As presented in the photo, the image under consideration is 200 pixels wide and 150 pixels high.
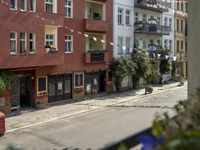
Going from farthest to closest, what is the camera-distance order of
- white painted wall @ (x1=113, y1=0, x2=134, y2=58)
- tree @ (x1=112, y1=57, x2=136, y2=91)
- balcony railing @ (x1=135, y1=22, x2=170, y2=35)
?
balcony railing @ (x1=135, y1=22, x2=170, y2=35) < white painted wall @ (x1=113, y1=0, x2=134, y2=58) < tree @ (x1=112, y1=57, x2=136, y2=91)

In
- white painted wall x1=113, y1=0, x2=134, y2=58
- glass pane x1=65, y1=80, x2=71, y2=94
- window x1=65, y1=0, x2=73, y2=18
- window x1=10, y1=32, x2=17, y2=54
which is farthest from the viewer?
white painted wall x1=113, y1=0, x2=134, y2=58

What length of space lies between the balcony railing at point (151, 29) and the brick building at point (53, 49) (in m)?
5.86

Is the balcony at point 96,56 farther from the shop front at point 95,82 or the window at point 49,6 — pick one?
the window at point 49,6

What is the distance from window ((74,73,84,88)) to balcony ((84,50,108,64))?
1219 mm

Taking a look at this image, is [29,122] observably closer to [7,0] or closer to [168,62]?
[7,0]

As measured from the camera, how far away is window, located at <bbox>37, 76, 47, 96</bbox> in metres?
30.6

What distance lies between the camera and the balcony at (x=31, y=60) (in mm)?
25970

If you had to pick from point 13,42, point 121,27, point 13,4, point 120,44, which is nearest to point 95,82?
point 120,44

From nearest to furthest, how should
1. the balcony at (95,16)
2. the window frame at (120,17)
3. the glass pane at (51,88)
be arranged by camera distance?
the glass pane at (51,88) < the balcony at (95,16) < the window frame at (120,17)

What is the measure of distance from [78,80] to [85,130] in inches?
537

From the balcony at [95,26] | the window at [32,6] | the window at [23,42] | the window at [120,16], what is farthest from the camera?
the window at [120,16]

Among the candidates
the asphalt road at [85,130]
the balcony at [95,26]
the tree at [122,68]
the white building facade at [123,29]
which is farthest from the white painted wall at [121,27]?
the asphalt road at [85,130]

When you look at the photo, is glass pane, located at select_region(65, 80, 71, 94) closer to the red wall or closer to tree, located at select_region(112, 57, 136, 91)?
the red wall

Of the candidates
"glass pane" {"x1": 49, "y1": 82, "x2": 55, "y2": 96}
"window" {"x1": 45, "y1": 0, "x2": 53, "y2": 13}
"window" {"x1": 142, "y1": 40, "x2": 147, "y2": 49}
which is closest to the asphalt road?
"glass pane" {"x1": 49, "y1": 82, "x2": 55, "y2": 96}
